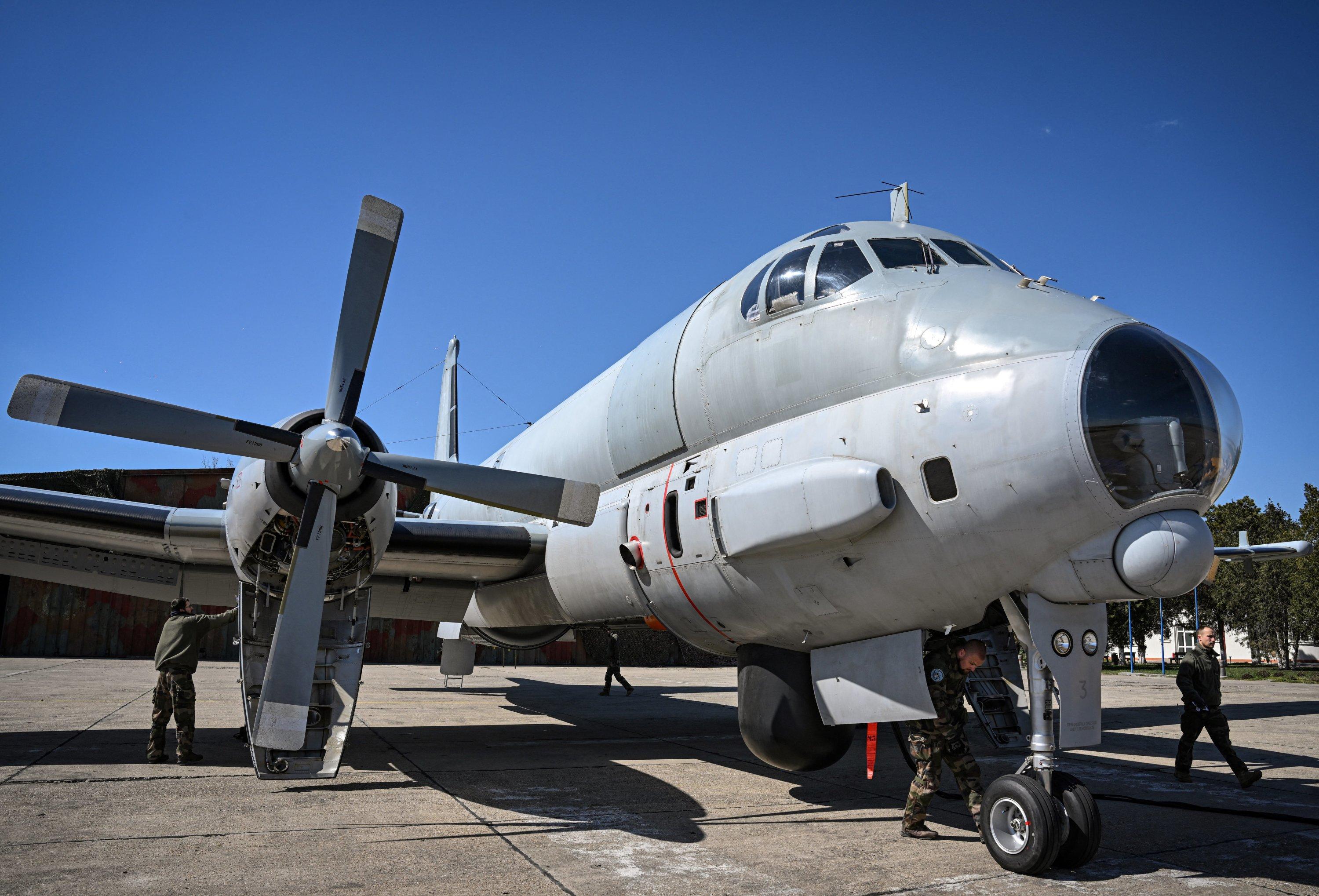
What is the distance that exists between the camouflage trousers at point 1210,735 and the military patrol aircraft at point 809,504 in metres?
2.88

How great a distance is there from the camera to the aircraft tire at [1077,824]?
5.18m

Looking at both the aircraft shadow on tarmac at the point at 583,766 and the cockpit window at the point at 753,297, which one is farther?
the cockpit window at the point at 753,297

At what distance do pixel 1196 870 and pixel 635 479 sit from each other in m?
5.52

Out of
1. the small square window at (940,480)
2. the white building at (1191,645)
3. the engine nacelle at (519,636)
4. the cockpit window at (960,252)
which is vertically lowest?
the white building at (1191,645)

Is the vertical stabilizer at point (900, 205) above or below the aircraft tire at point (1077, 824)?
above

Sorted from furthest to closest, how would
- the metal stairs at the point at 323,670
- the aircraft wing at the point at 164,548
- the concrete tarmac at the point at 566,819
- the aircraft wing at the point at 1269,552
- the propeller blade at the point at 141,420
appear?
the aircraft wing at the point at 1269,552 < the aircraft wing at the point at 164,548 < the metal stairs at the point at 323,670 < the propeller blade at the point at 141,420 < the concrete tarmac at the point at 566,819

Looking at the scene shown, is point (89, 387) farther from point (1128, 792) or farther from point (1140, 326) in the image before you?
point (1128, 792)

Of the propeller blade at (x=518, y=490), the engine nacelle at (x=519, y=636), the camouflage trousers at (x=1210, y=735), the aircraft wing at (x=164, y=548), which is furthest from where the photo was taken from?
the engine nacelle at (x=519, y=636)

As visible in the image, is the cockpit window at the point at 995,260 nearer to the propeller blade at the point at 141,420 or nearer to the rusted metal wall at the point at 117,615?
the propeller blade at the point at 141,420

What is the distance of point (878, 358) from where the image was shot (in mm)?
6258

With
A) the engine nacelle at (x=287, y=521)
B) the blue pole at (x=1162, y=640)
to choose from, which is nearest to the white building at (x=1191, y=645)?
the blue pole at (x=1162, y=640)

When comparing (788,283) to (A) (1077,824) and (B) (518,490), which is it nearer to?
(B) (518,490)

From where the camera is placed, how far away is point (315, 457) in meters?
7.16

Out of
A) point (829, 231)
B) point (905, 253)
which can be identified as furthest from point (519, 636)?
point (905, 253)
